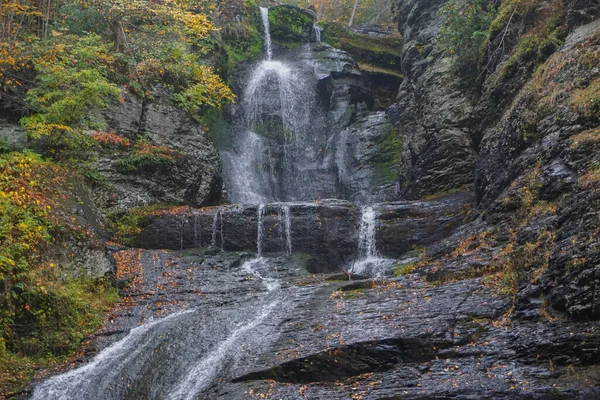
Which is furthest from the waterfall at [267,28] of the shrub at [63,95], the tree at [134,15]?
the shrub at [63,95]

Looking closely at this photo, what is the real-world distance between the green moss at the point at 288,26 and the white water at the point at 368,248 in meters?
16.5

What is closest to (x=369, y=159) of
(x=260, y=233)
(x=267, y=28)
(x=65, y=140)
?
(x=260, y=233)

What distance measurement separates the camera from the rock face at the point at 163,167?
1703 cm

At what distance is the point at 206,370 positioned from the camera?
8.91m

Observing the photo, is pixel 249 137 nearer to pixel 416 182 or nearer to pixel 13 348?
pixel 416 182

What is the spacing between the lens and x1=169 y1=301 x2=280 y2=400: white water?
8461 millimetres

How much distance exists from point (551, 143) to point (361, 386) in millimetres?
6998

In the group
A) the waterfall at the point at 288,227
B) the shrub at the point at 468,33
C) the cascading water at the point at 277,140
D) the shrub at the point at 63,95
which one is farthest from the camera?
the cascading water at the point at 277,140

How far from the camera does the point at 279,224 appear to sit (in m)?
16.7

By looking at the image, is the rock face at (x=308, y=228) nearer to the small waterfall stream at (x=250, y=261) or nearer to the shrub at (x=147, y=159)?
the small waterfall stream at (x=250, y=261)

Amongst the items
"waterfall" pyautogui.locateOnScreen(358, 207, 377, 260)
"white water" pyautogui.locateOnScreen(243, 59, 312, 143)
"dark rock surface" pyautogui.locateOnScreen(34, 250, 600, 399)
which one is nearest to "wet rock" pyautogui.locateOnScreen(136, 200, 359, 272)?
"waterfall" pyautogui.locateOnScreen(358, 207, 377, 260)

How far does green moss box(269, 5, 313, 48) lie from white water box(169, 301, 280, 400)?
23.2m

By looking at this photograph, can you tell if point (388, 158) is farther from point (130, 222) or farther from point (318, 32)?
point (318, 32)

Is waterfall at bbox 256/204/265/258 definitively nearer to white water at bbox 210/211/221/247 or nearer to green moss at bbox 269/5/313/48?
white water at bbox 210/211/221/247
